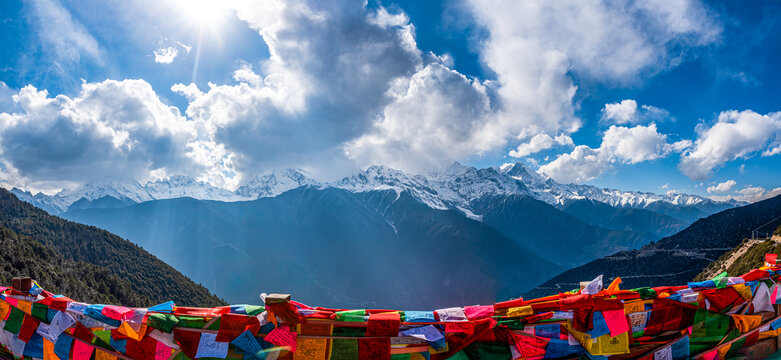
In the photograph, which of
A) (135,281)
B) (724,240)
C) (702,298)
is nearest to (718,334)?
(702,298)

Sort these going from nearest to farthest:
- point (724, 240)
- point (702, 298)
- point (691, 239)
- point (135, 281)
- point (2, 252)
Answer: point (702, 298) → point (2, 252) → point (135, 281) → point (724, 240) → point (691, 239)

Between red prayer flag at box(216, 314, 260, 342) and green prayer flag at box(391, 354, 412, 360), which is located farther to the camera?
red prayer flag at box(216, 314, 260, 342)

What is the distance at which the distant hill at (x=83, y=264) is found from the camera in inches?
1380

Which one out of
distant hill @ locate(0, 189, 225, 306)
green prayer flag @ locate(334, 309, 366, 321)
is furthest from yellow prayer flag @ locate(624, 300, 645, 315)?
distant hill @ locate(0, 189, 225, 306)

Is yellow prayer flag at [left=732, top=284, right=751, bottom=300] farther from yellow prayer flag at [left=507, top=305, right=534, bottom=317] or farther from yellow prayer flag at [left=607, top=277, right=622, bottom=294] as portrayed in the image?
yellow prayer flag at [left=507, top=305, right=534, bottom=317]

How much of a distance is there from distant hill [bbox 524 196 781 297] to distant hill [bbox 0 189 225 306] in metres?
76.6

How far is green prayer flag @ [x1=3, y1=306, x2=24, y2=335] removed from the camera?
3.51 m

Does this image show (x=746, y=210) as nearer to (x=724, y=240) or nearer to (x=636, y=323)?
(x=724, y=240)

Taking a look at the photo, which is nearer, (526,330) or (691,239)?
(526,330)

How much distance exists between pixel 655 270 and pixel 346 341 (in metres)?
89.7

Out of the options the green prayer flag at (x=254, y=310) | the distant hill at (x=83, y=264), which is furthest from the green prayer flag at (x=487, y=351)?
the distant hill at (x=83, y=264)

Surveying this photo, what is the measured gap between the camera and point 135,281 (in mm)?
58094

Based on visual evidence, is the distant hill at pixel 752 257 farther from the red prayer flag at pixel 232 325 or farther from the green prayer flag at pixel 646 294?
the red prayer flag at pixel 232 325

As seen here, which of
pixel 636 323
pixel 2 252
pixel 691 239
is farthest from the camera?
pixel 691 239
